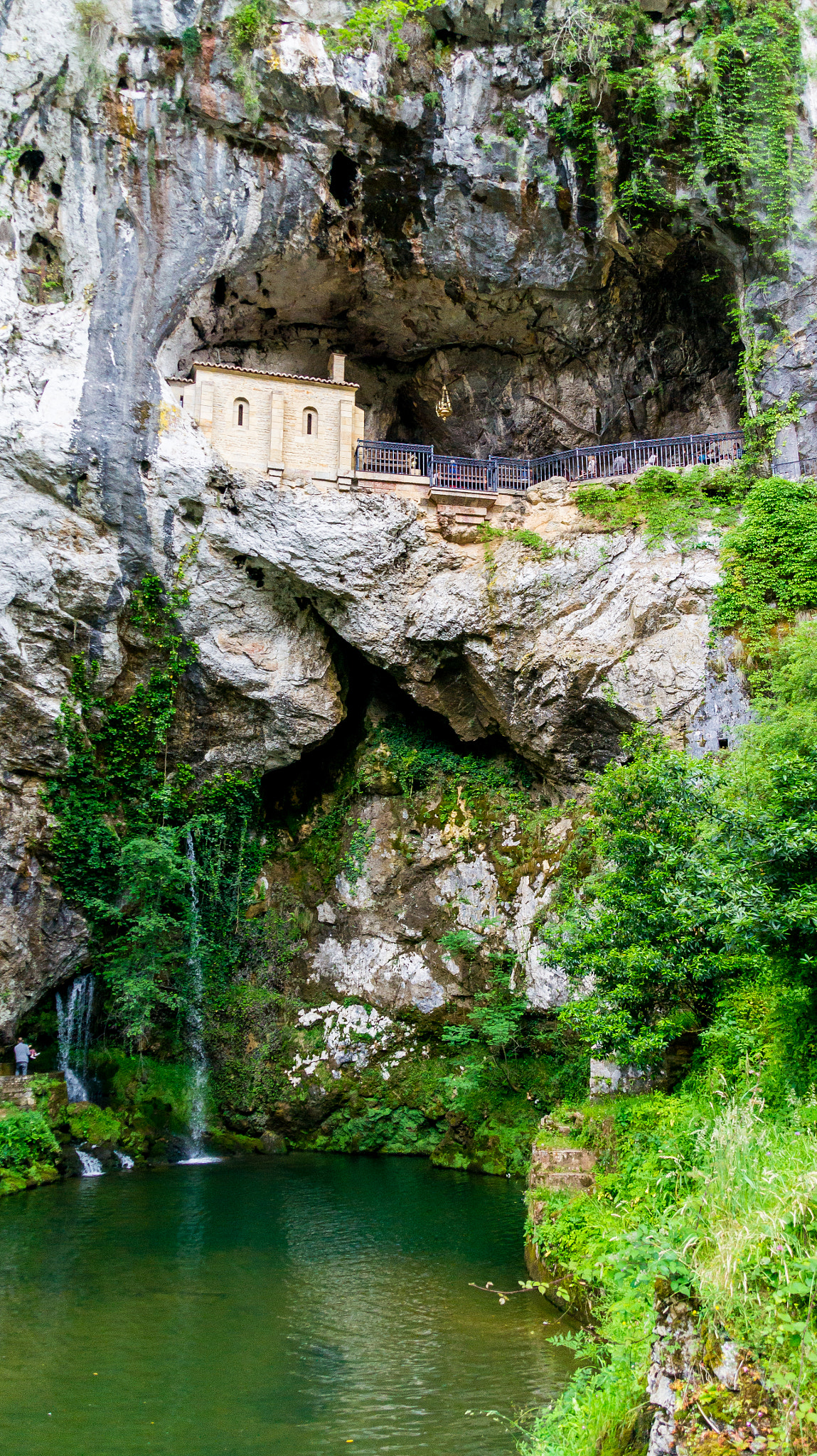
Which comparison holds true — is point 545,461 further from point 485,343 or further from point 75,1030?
point 75,1030

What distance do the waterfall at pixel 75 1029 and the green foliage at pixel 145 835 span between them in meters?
0.48

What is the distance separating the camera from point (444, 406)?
23.7 meters

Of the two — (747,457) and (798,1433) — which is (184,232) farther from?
(798,1433)

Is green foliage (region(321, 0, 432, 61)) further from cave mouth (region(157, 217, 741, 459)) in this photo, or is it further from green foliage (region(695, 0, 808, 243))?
green foliage (region(695, 0, 808, 243))

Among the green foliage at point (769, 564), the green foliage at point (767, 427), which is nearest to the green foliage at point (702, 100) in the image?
the green foliage at point (767, 427)

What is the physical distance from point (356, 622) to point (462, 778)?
401 cm

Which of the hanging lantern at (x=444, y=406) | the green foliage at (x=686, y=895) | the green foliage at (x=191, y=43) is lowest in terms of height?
the green foliage at (x=686, y=895)

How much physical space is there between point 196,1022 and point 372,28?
64.8 feet

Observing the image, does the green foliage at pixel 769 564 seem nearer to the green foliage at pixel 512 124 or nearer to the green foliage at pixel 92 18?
the green foliage at pixel 512 124

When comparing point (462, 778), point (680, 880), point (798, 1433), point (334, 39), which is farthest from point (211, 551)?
point (798, 1433)

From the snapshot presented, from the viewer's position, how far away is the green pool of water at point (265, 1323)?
742cm

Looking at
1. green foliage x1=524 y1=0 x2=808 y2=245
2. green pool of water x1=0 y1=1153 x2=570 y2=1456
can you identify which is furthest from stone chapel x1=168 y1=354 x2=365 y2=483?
green pool of water x1=0 y1=1153 x2=570 y2=1456

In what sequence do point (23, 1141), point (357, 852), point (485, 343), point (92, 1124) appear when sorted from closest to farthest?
point (23, 1141) → point (92, 1124) → point (357, 852) → point (485, 343)

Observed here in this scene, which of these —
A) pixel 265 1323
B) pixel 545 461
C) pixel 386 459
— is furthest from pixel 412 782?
pixel 265 1323
